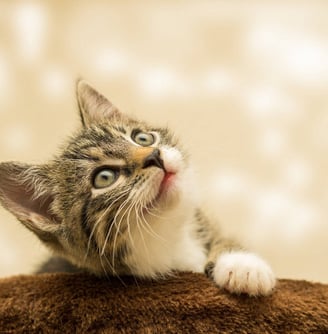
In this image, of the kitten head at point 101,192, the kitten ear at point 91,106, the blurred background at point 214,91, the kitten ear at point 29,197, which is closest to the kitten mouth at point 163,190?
the kitten head at point 101,192

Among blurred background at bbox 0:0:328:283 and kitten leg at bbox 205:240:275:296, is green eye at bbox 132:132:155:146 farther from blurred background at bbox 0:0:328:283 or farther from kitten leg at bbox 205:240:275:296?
blurred background at bbox 0:0:328:283

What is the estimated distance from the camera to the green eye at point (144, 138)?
1181 mm

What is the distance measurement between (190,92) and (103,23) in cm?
57

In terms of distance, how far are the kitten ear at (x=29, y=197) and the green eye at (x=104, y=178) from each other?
0.16 meters

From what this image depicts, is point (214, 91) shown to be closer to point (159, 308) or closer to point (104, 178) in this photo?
Result: point (104, 178)

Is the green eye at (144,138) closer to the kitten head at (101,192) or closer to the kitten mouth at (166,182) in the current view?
the kitten head at (101,192)

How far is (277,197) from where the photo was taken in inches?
75.4

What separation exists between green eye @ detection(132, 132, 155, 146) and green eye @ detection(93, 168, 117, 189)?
136 millimetres

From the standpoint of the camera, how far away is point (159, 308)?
951 mm

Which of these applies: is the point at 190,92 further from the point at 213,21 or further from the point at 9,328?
the point at 9,328

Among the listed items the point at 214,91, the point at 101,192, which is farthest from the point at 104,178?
the point at 214,91

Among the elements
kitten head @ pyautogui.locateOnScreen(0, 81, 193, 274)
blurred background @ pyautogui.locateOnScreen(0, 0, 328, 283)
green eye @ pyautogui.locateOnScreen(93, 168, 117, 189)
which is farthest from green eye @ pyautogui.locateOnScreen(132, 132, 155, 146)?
blurred background @ pyautogui.locateOnScreen(0, 0, 328, 283)

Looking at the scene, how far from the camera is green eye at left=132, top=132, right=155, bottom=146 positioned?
46.5 inches

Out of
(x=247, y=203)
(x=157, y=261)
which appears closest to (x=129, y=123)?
(x=157, y=261)
